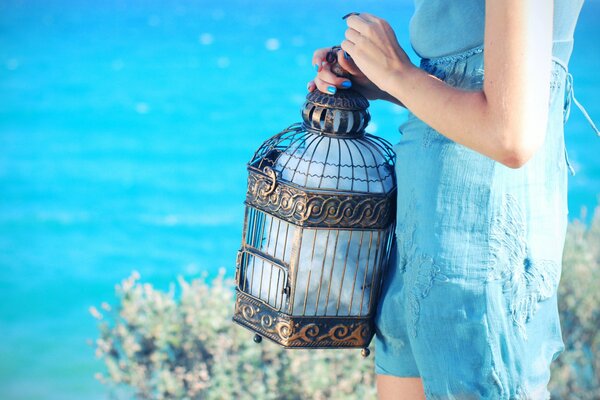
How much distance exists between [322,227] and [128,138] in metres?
5.49

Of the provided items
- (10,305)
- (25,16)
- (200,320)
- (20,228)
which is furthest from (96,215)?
(25,16)

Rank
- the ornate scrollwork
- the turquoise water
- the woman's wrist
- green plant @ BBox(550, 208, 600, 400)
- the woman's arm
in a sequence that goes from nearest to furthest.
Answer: the woman's arm < the woman's wrist < the ornate scrollwork < green plant @ BBox(550, 208, 600, 400) < the turquoise water

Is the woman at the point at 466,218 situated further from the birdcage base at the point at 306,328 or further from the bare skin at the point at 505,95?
the birdcage base at the point at 306,328

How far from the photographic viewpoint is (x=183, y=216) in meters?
5.52

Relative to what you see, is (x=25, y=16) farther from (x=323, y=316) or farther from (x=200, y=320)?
(x=323, y=316)

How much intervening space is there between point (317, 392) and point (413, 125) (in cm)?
152

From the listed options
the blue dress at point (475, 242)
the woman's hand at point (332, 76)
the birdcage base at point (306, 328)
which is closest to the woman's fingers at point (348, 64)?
the woman's hand at point (332, 76)

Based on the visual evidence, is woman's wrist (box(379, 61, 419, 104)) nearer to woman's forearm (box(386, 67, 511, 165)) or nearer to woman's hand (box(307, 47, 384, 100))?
woman's forearm (box(386, 67, 511, 165))

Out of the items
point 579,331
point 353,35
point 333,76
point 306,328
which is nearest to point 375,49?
point 353,35

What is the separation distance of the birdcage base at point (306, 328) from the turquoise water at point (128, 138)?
237cm

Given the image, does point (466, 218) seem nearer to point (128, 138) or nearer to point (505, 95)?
point (505, 95)

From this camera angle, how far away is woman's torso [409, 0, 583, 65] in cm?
111

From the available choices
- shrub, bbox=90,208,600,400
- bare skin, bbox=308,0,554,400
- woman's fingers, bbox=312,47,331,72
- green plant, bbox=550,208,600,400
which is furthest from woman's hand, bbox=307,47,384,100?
green plant, bbox=550,208,600,400

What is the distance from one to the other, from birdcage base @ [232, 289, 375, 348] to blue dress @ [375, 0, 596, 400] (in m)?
0.13
